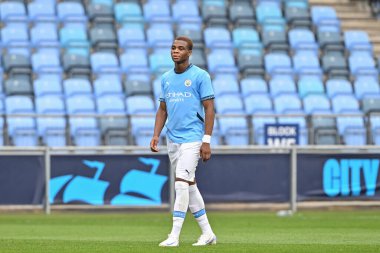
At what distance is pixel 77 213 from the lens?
1928cm

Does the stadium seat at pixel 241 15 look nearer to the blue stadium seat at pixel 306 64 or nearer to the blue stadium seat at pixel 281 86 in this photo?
the blue stadium seat at pixel 306 64

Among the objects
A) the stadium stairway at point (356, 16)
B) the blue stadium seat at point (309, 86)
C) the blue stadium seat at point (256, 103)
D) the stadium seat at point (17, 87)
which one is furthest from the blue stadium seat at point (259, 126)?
the stadium stairway at point (356, 16)

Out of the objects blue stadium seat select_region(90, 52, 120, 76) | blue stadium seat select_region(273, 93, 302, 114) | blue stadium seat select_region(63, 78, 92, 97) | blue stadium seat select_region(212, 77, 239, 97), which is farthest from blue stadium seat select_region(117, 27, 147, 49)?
blue stadium seat select_region(273, 93, 302, 114)

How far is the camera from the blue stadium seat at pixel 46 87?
76.7 feet

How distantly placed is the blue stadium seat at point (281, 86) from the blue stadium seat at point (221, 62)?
3.28ft

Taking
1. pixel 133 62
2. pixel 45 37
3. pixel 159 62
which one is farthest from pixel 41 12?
pixel 159 62

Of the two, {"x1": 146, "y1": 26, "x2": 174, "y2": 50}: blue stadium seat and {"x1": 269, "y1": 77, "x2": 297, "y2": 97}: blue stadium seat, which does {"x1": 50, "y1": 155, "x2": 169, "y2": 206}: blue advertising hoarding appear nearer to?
{"x1": 269, "y1": 77, "x2": 297, "y2": 97}: blue stadium seat

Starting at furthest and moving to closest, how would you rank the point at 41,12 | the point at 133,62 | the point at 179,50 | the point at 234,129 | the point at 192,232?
the point at 41,12, the point at 133,62, the point at 234,129, the point at 192,232, the point at 179,50

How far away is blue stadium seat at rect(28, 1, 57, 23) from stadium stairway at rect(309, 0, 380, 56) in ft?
26.1

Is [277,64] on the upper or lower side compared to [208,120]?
upper

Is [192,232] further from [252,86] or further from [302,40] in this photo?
[302,40]

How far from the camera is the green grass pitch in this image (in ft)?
35.8

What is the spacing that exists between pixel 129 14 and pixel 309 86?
5.10 meters

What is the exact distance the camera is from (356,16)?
3030cm
